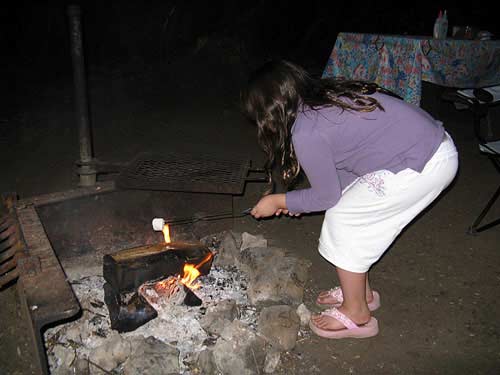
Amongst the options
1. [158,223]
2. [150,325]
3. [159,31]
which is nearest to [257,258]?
[158,223]

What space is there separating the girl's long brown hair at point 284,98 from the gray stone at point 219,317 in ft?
2.84

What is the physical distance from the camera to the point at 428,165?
5.70 feet

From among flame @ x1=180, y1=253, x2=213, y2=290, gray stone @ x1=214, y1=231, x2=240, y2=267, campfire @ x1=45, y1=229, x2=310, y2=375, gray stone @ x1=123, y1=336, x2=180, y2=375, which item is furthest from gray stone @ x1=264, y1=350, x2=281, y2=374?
gray stone @ x1=214, y1=231, x2=240, y2=267

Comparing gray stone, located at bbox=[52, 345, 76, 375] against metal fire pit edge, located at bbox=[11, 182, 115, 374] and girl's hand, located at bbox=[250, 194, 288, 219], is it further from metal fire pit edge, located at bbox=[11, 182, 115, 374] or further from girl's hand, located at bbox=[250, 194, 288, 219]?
girl's hand, located at bbox=[250, 194, 288, 219]

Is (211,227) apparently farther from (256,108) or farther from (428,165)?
(428,165)

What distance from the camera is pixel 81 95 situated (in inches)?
93.7

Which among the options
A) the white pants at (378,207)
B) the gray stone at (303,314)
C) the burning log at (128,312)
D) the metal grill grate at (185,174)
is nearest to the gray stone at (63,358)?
the burning log at (128,312)

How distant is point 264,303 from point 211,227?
674mm

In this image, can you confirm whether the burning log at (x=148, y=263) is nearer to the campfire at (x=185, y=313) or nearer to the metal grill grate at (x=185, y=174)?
the campfire at (x=185, y=313)

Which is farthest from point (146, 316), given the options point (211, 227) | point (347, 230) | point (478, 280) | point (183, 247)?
point (478, 280)

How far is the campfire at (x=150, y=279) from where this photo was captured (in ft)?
6.67

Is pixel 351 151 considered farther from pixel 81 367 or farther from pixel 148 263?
pixel 81 367

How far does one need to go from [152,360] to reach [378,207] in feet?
3.82

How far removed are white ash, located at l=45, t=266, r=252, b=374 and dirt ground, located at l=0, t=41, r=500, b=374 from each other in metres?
0.24
